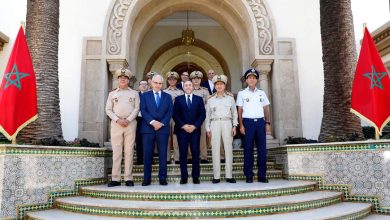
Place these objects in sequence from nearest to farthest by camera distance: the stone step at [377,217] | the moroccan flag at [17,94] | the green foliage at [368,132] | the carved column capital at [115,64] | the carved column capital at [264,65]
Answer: the stone step at [377,217], the moroccan flag at [17,94], the green foliage at [368,132], the carved column capital at [115,64], the carved column capital at [264,65]

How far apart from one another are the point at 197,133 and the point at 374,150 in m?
2.96

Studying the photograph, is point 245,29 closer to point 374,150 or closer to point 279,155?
point 279,155

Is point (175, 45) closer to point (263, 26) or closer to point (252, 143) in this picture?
point (263, 26)

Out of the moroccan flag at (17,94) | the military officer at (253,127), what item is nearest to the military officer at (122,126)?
the moroccan flag at (17,94)

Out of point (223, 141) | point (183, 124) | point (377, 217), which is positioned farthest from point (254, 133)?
point (377, 217)

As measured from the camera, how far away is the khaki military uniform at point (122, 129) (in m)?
5.39

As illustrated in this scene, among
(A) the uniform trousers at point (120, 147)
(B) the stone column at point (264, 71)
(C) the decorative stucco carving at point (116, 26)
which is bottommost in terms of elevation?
(A) the uniform trousers at point (120, 147)

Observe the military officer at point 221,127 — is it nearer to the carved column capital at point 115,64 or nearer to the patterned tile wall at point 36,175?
the patterned tile wall at point 36,175

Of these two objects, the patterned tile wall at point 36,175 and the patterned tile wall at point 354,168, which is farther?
the patterned tile wall at point 354,168

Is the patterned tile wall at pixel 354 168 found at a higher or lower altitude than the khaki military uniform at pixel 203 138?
lower

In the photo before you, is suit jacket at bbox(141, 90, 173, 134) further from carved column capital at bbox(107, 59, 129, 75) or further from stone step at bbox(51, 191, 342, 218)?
carved column capital at bbox(107, 59, 129, 75)

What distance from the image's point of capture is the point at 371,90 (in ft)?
17.6

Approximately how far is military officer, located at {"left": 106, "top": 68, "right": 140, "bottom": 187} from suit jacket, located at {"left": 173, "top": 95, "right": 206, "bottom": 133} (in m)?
0.72

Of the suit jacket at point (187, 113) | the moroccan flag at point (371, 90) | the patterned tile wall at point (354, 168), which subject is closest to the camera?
the patterned tile wall at point (354, 168)
